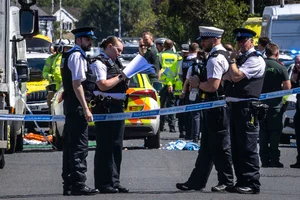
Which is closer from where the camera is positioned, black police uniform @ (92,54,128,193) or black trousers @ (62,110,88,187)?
black trousers @ (62,110,88,187)

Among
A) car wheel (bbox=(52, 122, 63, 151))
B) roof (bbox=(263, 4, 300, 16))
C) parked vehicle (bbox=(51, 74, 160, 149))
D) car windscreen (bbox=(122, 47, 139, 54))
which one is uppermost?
roof (bbox=(263, 4, 300, 16))

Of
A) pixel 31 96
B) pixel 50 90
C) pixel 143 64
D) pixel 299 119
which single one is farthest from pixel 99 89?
pixel 31 96

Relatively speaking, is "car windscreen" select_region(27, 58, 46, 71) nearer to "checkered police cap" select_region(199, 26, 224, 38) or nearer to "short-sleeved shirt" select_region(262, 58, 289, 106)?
"short-sleeved shirt" select_region(262, 58, 289, 106)

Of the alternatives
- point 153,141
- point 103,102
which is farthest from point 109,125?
point 153,141

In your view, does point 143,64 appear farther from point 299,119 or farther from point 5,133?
point 299,119

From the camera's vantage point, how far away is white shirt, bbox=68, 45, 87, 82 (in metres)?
11.4

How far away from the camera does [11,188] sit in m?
12.7

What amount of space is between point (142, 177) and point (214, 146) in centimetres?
228

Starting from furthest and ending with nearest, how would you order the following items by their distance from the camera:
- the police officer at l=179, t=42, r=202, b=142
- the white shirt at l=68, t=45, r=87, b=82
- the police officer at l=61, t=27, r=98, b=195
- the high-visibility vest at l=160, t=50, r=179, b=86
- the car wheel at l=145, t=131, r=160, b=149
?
the high-visibility vest at l=160, t=50, r=179, b=86
the police officer at l=179, t=42, r=202, b=142
the car wheel at l=145, t=131, r=160, b=149
the police officer at l=61, t=27, r=98, b=195
the white shirt at l=68, t=45, r=87, b=82

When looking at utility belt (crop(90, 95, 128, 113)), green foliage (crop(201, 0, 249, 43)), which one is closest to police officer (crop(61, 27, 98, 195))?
utility belt (crop(90, 95, 128, 113))

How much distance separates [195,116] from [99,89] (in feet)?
25.0

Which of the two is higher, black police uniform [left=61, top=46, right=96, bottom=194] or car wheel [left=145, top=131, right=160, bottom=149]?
black police uniform [left=61, top=46, right=96, bottom=194]

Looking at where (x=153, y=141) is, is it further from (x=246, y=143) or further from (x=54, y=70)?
(x=246, y=143)

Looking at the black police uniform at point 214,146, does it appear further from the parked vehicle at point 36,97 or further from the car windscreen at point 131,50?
the car windscreen at point 131,50
